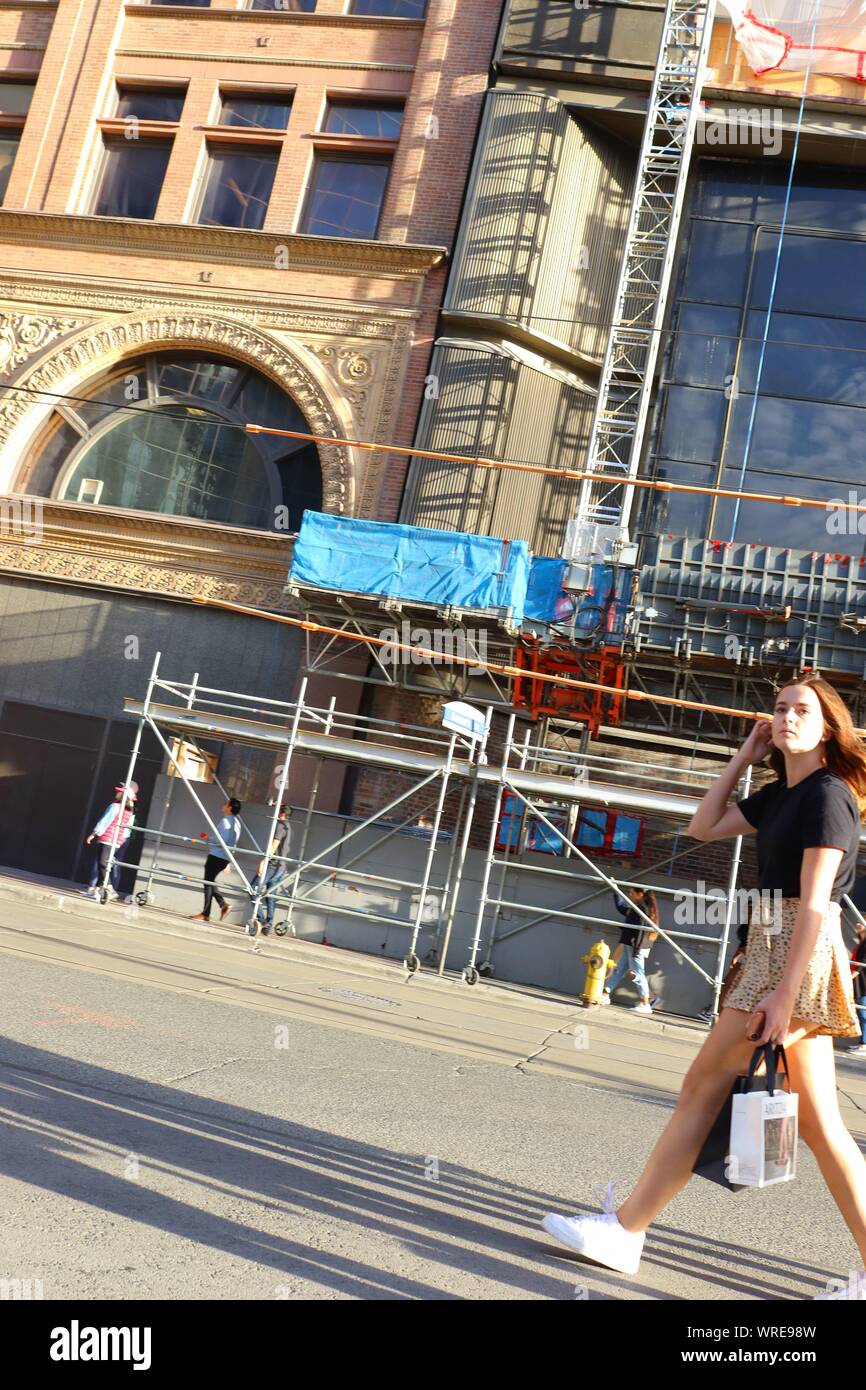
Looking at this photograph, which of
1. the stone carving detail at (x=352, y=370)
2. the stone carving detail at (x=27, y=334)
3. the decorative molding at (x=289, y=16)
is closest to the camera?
the stone carving detail at (x=352, y=370)

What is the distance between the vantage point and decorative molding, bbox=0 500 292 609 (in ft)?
68.4

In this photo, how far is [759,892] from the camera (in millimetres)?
3885

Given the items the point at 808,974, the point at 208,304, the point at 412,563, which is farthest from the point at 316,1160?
the point at 208,304

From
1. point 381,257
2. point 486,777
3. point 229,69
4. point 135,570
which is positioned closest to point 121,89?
point 229,69

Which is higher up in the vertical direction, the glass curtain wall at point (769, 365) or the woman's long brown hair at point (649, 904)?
the glass curtain wall at point (769, 365)

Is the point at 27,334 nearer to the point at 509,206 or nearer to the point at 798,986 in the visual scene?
the point at 509,206

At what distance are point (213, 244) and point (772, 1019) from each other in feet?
70.7

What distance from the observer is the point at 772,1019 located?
3.52 meters

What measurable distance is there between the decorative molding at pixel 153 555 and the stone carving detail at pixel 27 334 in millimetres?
3049

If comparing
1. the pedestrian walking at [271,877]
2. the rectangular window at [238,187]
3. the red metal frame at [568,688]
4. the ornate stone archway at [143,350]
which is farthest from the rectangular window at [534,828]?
the rectangular window at [238,187]

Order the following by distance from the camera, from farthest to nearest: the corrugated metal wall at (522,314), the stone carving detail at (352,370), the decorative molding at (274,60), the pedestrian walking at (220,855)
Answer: the decorative molding at (274,60)
the stone carving detail at (352,370)
the corrugated metal wall at (522,314)
the pedestrian walking at (220,855)

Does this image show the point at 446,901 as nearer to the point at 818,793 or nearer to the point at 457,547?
the point at 457,547

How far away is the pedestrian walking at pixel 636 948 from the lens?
51.5 ft

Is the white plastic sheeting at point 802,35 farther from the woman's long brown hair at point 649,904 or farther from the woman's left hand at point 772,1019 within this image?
the woman's left hand at point 772,1019
